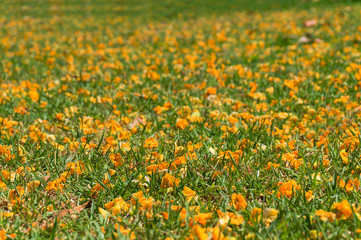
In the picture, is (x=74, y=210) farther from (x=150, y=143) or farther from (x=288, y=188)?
(x=288, y=188)

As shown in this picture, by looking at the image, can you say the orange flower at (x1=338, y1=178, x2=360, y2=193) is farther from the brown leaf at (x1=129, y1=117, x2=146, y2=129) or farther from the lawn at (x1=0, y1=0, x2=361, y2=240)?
the brown leaf at (x1=129, y1=117, x2=146, y2=129)

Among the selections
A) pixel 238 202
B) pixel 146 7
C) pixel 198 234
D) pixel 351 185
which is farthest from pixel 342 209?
pixel 146 7

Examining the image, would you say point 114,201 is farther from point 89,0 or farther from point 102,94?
point 89,0

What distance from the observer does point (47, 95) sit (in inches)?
140

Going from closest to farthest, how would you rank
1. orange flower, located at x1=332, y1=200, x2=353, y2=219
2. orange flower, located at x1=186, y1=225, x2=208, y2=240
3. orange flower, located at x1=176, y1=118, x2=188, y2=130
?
→ orange flower, located at x1=186, y1=225, x2=208, y2=240
orange flower, located at x1=332, y1=200, x2=353, y2=219
orange flower, located at x1=176, y1=118, x2=188, y2=130

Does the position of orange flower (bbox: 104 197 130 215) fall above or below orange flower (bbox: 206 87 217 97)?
below

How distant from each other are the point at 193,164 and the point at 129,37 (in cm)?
538

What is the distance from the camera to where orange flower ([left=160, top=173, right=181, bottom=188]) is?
1.87 meters

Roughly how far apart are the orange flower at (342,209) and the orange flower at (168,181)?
0.81 metres

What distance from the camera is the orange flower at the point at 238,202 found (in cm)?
170

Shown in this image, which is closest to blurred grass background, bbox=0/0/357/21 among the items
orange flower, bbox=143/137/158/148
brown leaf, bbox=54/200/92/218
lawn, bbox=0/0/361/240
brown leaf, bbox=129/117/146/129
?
lawn, bbox=0/0/361/240

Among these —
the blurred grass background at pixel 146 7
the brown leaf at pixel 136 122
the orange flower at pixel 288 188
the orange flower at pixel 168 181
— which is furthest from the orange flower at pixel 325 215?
the blurred grass background at pixel 146 7

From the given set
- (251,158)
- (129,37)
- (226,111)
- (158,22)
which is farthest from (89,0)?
(251,158)

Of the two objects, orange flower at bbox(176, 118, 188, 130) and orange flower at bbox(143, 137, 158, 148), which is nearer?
orange flower at bbox(143, 137, 158, 148)
